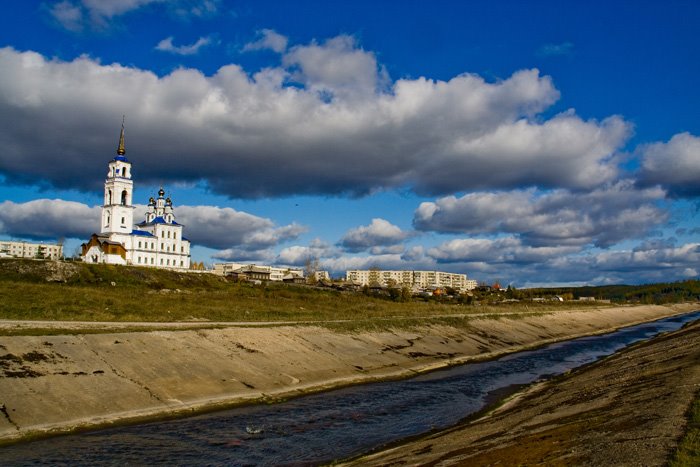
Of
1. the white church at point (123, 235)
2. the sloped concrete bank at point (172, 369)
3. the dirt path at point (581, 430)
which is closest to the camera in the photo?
the dirt path at point (581, 430)

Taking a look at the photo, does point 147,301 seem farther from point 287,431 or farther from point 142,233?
point 142,233

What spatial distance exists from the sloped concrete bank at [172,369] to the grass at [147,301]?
925 cm

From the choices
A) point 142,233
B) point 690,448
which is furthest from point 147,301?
point 142,233

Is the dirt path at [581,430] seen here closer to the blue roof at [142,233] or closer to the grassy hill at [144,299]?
the grassy hill at [144,299]

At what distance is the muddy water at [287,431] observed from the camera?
21.8 meters

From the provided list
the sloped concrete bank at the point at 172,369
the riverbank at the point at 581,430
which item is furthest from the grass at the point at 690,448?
the sloped concrete bank at the point at 172,369

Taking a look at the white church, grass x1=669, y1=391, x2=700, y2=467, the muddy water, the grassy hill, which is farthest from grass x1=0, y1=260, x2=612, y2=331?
grass x1=669, y1=391, x2=700, y2=467

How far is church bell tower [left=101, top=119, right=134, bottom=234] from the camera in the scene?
143875mm

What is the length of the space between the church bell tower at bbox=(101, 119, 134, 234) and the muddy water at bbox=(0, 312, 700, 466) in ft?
395

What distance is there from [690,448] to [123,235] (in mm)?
146497

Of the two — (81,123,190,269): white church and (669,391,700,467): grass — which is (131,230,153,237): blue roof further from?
(669,391,700,467): grass

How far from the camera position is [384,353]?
171ft

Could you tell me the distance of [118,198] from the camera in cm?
14462

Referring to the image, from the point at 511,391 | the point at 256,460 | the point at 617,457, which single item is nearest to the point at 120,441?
the point at 256,460
